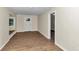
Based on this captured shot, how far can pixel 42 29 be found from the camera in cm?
891

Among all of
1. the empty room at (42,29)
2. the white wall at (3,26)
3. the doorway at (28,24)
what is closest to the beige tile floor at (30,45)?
the empty room at (42,29)

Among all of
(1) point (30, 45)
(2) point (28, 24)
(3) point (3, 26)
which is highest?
(2) point (28, 24)

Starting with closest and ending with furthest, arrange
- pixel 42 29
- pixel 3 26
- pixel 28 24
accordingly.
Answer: pixel 3 26 → pixel 42 29 → pixel 28 24

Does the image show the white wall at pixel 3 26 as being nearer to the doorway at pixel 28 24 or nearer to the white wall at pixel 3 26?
the white wall at pixel 3 26

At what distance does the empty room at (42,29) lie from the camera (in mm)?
3234

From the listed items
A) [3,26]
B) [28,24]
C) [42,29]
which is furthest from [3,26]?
[28,24]

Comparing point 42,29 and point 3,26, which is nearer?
point 3,26

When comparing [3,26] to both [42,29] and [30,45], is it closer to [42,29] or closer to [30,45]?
[30,45]
